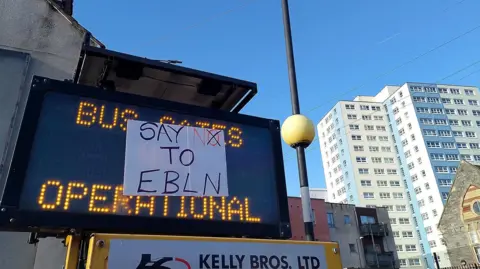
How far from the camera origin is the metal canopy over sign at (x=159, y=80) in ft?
14.3

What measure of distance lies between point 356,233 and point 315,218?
5761mm

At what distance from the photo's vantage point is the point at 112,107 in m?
3.86

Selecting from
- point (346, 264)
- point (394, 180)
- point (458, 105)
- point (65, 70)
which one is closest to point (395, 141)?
point (394, 180)

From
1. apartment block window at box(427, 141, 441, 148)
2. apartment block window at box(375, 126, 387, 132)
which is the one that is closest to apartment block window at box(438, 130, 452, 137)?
apartment block window at box(427, 141, 441, 148)

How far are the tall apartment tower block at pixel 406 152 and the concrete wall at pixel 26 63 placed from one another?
240 feet

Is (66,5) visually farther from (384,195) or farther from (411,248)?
(384,195)

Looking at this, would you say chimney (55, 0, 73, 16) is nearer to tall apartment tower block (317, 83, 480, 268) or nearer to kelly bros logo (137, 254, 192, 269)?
kelly bros logo (137, 254, 192, 269)

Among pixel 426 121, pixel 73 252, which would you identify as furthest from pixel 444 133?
pixel 73 252

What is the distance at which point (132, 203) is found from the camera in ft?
11.3

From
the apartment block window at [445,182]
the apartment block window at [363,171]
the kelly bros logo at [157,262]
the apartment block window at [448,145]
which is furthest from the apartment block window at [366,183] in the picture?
the kelly bros logo at [157,262]

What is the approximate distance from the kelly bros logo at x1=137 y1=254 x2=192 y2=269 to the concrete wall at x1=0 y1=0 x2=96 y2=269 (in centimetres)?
336

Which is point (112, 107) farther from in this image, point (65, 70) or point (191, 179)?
point (65, 70)

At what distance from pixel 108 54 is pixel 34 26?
3364 millimetres

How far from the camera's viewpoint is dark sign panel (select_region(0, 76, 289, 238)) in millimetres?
3168
